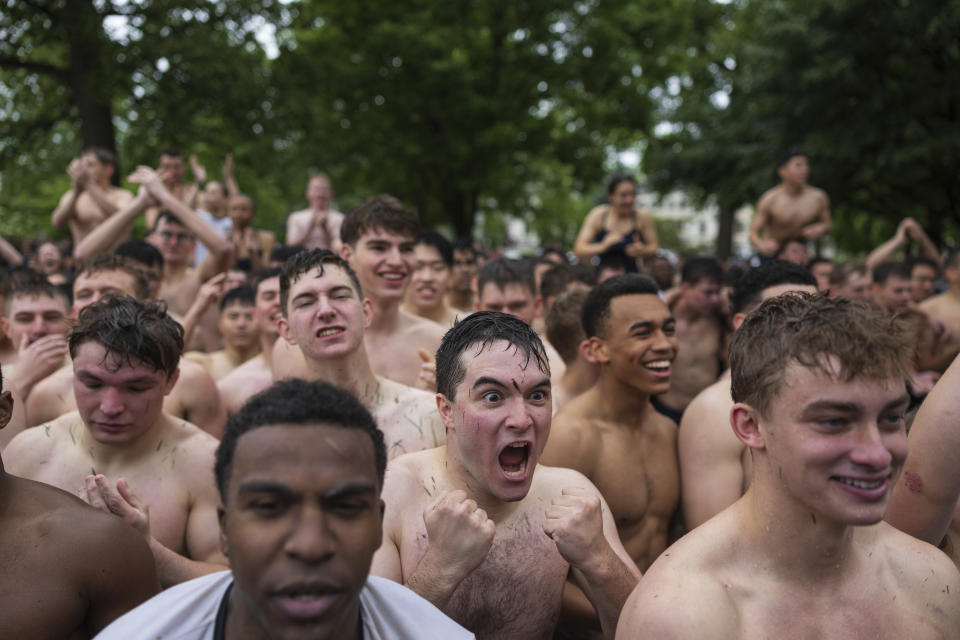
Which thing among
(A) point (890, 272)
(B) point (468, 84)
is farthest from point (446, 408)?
(B) point (468, 84)

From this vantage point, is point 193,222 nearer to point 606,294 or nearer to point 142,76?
point 606,294

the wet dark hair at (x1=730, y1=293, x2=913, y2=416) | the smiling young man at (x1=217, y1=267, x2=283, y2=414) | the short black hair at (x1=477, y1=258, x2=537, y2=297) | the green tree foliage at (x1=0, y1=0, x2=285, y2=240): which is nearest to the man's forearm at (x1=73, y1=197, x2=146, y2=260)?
the smiling young man at (x1=217, y1=267, x2=283, y2=414)

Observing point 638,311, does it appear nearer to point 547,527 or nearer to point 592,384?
point 592,384

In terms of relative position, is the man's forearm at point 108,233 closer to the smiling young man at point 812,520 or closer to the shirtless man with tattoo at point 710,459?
the shirtless man with tattoo at point 710,459

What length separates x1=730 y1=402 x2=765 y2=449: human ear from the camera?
2547mm

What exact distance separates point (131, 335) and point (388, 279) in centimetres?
217

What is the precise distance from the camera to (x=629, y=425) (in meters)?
4.54

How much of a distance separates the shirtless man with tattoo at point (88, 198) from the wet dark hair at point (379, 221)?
345 centimetres

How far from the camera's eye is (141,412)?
365 cm

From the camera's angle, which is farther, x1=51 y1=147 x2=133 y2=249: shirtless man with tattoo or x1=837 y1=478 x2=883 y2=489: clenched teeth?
x1=51 y1=147 x2=133 y2=249: shirtless man with tattoo

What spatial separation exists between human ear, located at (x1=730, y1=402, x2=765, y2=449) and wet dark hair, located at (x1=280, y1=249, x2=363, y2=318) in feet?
7.83

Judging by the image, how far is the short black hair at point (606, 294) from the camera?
457 cm

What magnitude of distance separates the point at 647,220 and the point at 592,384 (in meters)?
5.10

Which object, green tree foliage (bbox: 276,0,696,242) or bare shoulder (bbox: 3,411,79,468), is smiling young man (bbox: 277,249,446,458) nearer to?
bare shoulder (bbox: 3,411,79,468)
